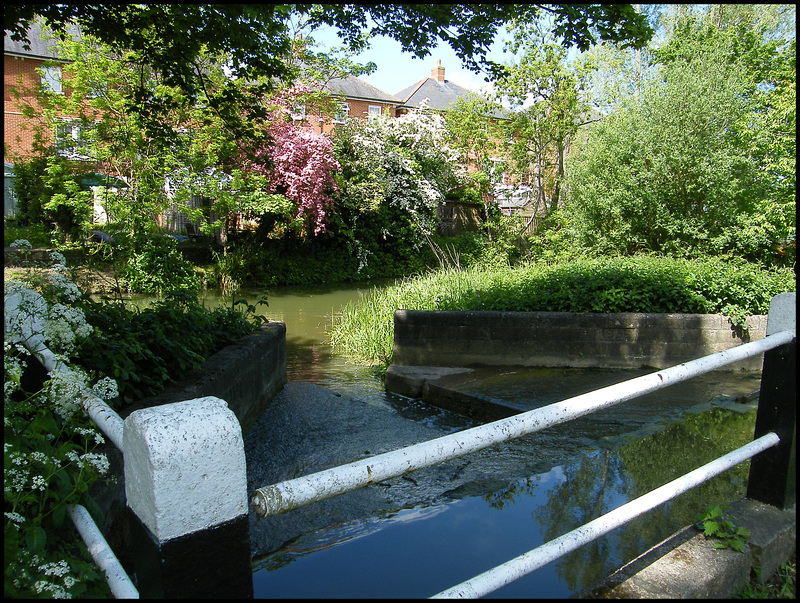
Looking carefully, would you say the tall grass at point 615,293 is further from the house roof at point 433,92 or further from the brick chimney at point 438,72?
the brick chimney at point 438,72

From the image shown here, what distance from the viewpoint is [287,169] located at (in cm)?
1709

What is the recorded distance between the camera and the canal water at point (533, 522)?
2795 mm

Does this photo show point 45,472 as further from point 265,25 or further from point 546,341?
point 546,341

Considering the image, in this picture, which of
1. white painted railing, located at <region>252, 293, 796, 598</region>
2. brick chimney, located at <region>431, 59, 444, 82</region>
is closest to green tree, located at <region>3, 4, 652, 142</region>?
white painted railing, located at <region>252, 293, 796, 598</region>

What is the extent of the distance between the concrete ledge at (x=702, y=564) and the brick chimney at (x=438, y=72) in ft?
115

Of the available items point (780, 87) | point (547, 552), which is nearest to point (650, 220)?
point (780, 87)

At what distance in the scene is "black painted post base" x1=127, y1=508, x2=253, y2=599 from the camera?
127 centimetres

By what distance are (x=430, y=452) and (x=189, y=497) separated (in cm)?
61

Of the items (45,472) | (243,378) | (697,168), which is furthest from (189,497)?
(697,168)

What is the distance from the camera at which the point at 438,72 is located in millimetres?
34812

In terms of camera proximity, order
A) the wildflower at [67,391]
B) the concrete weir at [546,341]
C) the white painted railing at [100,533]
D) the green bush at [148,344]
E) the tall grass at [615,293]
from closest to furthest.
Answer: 1. the white painted railing at [100,533]
2. the wildflower at [67,391]
3. the green bush at [148,344]
4. the concrete weir at [546,341]
5. the tall grass at [615,293]

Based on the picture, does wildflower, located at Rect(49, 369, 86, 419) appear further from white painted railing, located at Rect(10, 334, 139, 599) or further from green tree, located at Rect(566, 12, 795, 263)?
green tree, located at Rect(566, 12, 795, 263)

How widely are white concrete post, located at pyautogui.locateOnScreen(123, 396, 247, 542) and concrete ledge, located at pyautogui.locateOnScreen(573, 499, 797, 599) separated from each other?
1331 millimetres

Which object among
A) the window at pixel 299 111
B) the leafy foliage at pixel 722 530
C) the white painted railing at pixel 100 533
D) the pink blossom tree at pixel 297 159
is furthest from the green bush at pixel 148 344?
the window at pixel 299 111
